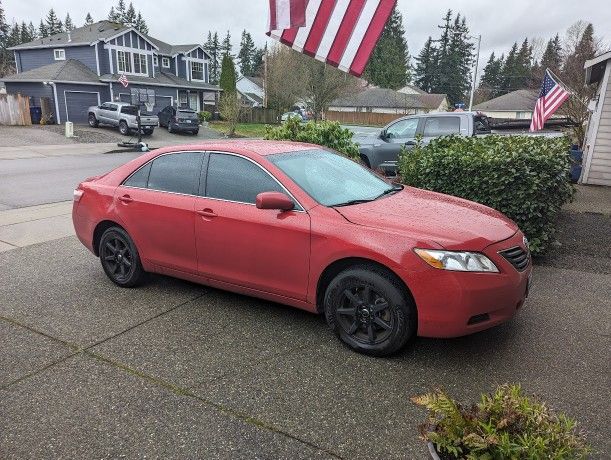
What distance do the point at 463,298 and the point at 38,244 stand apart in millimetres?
5847

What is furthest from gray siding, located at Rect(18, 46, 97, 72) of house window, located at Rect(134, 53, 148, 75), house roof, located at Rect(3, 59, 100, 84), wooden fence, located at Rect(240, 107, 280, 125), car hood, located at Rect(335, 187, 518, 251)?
car hood, located at Rect(335, 187, 518, 251)

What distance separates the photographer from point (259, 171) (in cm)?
401

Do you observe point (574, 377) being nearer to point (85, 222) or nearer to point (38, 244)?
point (85, 222)

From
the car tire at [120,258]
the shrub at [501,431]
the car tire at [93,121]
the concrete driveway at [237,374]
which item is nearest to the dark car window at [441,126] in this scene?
the concrete driveway at [237,374]

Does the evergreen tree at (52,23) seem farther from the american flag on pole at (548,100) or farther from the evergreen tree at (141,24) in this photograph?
the american flag on pole at (548,100)

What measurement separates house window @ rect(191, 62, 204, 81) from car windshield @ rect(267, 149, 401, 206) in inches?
1681

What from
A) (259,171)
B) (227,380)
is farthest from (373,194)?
(227,380)

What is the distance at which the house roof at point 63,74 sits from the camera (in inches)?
1221

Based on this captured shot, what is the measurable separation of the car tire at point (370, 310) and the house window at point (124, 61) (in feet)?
121

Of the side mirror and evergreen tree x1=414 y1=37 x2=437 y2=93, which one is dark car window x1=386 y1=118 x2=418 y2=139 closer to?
the side mirror

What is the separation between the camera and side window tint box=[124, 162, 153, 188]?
4.69 metres

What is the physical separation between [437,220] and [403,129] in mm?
7583

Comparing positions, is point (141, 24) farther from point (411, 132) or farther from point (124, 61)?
point (411, 132)

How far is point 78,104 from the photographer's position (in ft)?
105
